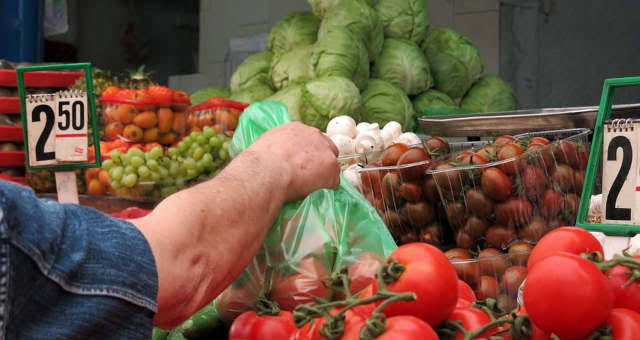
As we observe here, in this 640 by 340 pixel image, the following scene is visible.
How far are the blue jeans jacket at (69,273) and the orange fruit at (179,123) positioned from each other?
1893 millimetres

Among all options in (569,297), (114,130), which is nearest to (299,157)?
(569,297)

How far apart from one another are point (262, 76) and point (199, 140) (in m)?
1.63

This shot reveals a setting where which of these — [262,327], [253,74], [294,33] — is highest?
[294,33]

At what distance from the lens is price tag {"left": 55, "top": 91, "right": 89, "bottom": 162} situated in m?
1.83

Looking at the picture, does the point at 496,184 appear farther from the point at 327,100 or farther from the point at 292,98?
the point at 292,98

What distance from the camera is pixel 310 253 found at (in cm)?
128

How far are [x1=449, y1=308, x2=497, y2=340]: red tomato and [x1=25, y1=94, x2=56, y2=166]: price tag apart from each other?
4.48 feet

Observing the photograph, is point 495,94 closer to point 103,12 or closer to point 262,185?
point 262,185

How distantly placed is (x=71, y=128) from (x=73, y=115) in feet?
0.12

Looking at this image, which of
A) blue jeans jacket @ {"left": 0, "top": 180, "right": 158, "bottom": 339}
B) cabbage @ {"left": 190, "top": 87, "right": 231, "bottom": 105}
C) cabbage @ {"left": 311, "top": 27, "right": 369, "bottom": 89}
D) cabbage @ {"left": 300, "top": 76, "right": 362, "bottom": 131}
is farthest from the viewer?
cabbage @ {"left": 190, "top": 87, "right": 231, "bottom": 105}

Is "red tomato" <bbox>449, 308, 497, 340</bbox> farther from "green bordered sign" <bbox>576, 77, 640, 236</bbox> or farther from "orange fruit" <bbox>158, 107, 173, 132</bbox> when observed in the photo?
"orange fruit" <bbox>158, 107, 173, 132</bbox>

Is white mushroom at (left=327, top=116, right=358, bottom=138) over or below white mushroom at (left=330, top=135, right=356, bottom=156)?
over

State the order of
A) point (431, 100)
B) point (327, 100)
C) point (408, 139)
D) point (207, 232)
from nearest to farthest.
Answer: point (207, 232), point (408, 139), point (327, 100), point (431, 100)

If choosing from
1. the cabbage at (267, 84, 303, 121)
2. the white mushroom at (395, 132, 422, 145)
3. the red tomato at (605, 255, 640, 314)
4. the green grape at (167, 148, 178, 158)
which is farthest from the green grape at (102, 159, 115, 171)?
the red tomato at (605, 255, 640, 314)
